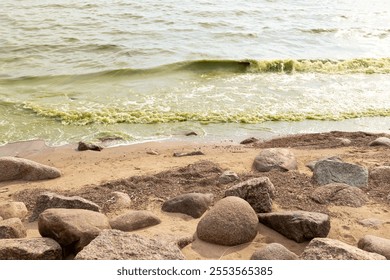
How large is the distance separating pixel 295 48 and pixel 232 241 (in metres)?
11.6

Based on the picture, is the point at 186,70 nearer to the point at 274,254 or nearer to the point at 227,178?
the point at 227,178

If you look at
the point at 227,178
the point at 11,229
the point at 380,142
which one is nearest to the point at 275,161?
the point at 227,178

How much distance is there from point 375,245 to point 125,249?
1.95 m

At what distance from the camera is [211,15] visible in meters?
18.5

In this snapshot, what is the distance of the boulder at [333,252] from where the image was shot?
3.38 metres

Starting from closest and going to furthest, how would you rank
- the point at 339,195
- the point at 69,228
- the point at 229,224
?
the point at 69,228, the point at 229,224, the point at 339,195

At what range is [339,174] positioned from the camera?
5.42 m

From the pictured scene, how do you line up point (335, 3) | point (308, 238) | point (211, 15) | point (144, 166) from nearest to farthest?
point (308, 238)
point (144, 166)
point (211, 15)
point (335, 3)

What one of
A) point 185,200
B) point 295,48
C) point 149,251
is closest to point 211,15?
point 295,48

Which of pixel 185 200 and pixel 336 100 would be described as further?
pixel 336 100

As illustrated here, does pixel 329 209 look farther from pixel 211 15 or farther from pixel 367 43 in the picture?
pixel 211 15

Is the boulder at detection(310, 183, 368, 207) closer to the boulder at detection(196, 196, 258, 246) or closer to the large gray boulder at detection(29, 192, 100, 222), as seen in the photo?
the boulder at detection(196, 196, 258, 246)

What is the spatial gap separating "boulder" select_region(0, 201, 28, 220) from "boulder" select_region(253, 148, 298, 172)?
2840 mm

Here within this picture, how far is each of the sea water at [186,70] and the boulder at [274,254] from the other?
459 cm
